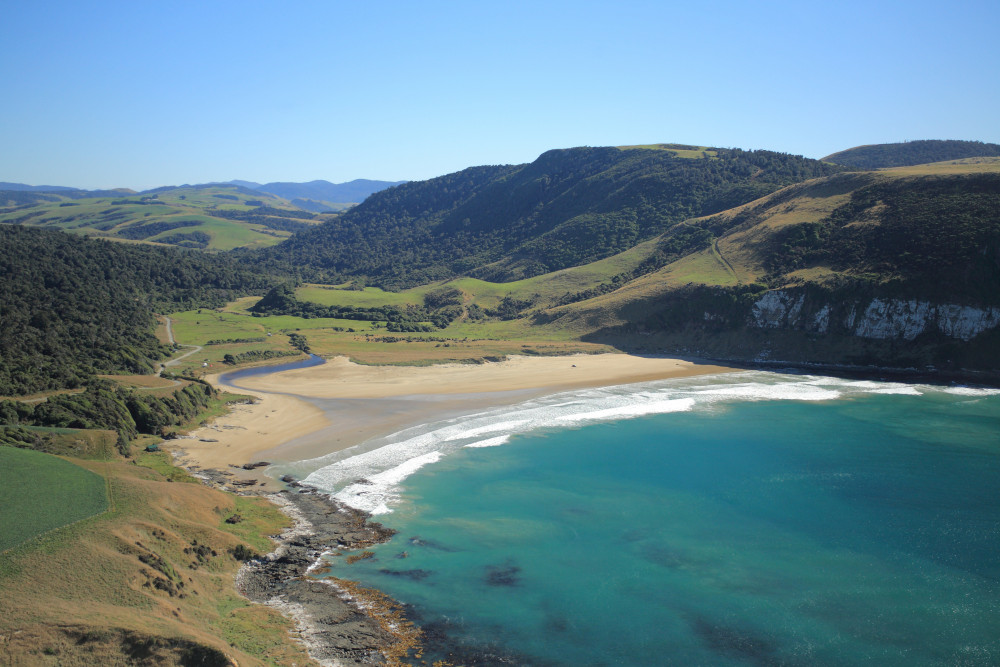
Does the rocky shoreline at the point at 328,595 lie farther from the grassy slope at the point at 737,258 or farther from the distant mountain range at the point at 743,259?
the grassy slope at the point at 737,258

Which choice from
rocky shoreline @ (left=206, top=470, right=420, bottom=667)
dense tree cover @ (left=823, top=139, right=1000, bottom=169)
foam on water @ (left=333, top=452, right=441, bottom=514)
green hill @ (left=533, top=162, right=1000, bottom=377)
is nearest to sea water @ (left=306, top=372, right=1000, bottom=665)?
foam on water @ (left=333, top=452, right=441, bottom=514)

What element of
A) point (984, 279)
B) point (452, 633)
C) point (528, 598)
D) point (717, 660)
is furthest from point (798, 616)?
point (984, 279)

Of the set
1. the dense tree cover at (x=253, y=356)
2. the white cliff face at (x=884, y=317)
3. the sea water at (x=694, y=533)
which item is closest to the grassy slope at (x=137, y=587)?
the sea water at (x=694, y=533)

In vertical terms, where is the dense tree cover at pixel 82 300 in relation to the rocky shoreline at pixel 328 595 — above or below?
above

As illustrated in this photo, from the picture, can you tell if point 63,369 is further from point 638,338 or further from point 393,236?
point 393,236

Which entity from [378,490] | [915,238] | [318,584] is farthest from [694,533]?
[915,238]

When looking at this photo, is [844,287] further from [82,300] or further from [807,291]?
[82,300]
